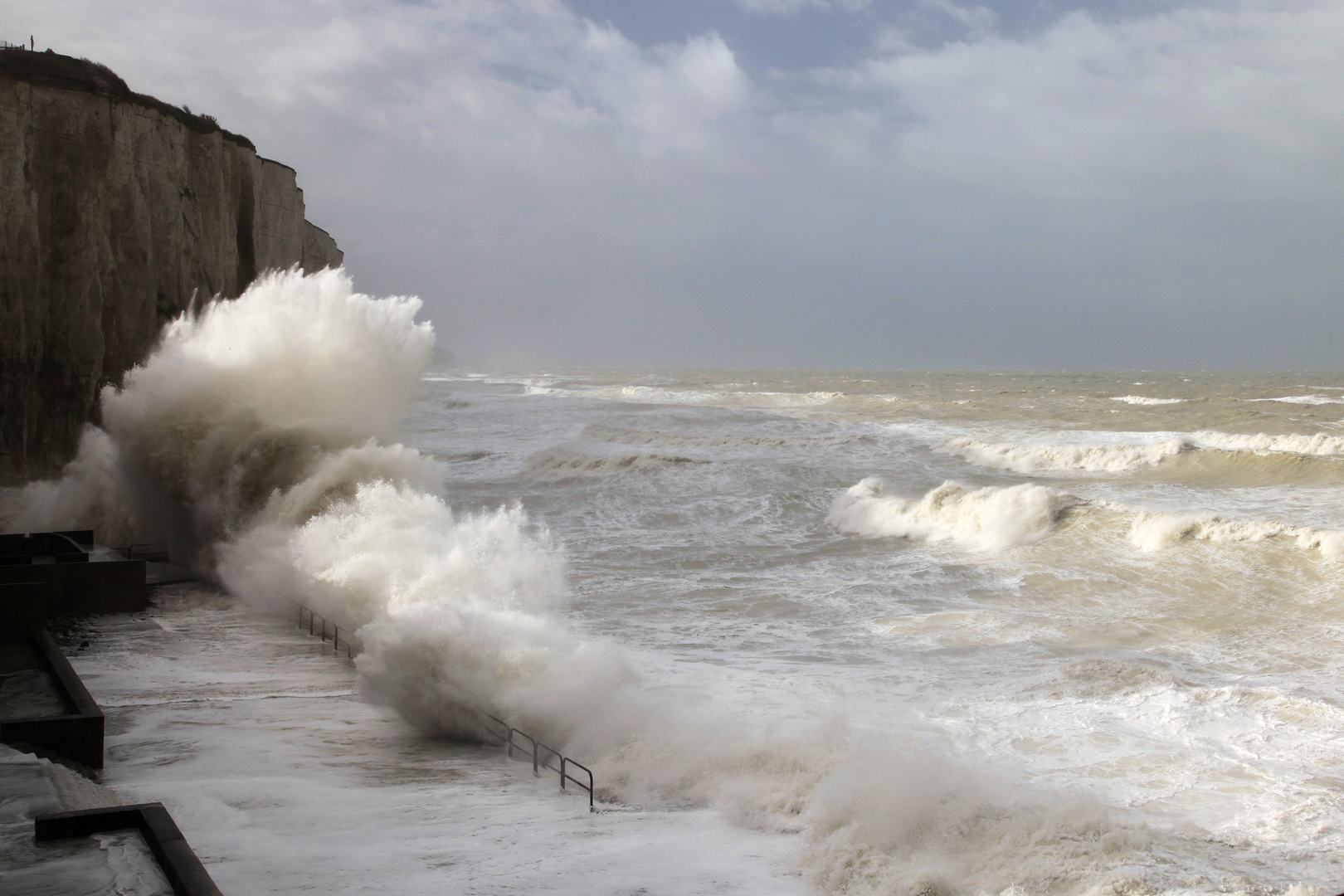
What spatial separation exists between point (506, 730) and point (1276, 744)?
652cm

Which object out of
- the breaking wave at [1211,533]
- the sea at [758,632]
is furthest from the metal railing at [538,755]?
the breaking wave at [1211,533]

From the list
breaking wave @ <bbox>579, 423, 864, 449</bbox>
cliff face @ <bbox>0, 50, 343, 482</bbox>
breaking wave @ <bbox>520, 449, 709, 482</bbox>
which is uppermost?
cliff face @ <bbox>0, 50, 343, 482</bbox>

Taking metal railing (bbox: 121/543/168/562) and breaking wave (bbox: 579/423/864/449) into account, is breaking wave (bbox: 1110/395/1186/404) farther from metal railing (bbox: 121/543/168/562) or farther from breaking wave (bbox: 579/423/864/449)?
metal railing (bbox: 121/543/168/562)

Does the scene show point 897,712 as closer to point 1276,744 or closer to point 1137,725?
point 1137,725

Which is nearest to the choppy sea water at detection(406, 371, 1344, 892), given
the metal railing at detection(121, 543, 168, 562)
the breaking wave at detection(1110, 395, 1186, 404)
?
the metal railing at detection(121, 543, 168, 562)

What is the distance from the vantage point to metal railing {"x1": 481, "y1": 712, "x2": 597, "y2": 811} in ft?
25.2

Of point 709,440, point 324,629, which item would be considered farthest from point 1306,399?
point 324,629

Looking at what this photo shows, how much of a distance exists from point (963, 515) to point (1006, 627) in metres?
6.64

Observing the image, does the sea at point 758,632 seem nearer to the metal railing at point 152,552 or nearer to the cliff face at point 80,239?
the metal railing at point 152,552

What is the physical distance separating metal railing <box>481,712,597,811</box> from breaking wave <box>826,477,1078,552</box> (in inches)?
437

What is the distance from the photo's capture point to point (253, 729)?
8836mm

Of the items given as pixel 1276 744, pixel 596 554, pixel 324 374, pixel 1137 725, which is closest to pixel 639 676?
pixel 1137 725

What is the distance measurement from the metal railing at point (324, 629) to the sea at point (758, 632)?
218 millimetres

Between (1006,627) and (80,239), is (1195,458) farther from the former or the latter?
(80,239)
